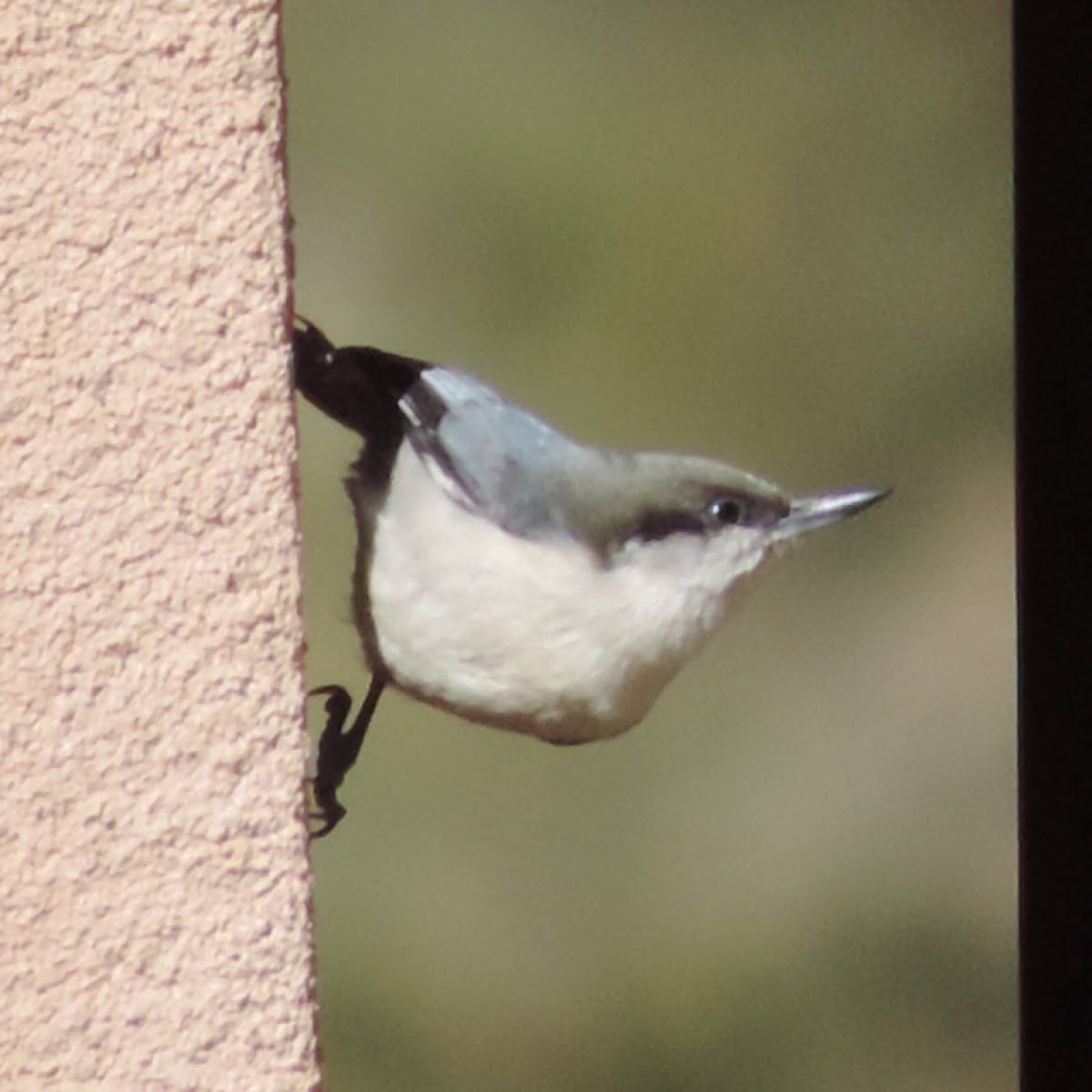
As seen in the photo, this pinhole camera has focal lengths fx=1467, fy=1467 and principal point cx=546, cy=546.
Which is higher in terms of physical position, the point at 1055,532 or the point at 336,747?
the point at 1055,532

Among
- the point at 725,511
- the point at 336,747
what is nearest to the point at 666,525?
the point at 725,511

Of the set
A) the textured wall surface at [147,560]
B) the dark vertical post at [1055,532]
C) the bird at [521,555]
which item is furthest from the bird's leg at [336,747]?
the dark vertical post at [1055,532]

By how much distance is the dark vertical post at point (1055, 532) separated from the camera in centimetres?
64

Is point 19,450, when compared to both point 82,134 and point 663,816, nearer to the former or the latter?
point 82,134

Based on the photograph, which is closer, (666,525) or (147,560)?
(147,560)

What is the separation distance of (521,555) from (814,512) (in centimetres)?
13

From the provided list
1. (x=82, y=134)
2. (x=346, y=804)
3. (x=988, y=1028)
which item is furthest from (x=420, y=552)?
(x=988, y=1028)

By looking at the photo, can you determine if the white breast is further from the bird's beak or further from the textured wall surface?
the textured wall surface

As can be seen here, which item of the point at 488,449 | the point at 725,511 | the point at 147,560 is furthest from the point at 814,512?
the point at 147,560

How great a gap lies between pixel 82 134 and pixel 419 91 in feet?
0.56

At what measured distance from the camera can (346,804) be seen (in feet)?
2.08

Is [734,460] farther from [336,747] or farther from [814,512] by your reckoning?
[336,747]

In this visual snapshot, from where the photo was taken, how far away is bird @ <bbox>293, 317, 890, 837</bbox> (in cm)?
61

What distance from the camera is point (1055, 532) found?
673 millimetres
